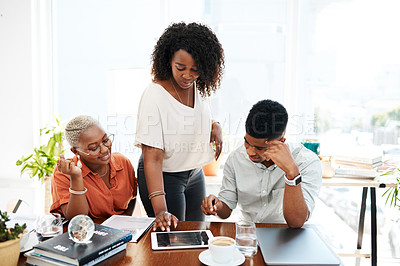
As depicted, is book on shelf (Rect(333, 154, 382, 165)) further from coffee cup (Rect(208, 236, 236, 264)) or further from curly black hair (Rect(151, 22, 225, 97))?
coffee cup (Rect(208, 236, 236, 264))

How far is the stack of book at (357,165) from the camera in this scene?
2.64 m

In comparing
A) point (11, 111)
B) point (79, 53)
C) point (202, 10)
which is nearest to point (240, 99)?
point (202, 10)

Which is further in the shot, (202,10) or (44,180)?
(202,10)

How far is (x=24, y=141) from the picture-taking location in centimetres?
326

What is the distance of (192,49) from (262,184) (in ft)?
2.24

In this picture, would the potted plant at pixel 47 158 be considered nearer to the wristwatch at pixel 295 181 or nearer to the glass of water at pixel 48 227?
the glass of water at pixel 48 227

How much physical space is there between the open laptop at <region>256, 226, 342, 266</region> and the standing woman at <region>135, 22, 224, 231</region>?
19.3 inches

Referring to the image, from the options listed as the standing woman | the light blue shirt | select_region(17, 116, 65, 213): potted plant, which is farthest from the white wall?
the light blue shirt

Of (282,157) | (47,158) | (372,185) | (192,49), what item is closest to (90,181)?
(192,49)

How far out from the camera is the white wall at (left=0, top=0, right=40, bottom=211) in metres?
3.19

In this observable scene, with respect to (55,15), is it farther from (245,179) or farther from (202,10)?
(245,179)

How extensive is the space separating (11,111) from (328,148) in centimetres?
276

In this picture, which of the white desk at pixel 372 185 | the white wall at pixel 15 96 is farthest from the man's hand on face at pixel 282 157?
the white wall at pixel 15 96

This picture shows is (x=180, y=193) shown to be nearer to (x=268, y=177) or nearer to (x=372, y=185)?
(x=268, y=177)
